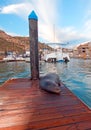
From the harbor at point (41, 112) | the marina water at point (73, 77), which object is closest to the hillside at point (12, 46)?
the marina water at point (73, 77)

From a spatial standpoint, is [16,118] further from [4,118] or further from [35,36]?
[35,36]

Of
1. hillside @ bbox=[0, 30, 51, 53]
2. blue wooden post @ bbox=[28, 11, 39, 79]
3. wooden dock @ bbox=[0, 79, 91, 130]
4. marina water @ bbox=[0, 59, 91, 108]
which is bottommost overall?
marina water @ bbox=[0, 59, 91, 108]

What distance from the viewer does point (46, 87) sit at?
515cm

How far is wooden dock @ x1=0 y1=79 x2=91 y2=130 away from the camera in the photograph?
106 inches

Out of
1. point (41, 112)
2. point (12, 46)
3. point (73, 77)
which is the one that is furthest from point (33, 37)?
point (12, 46)

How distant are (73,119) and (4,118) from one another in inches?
51.0

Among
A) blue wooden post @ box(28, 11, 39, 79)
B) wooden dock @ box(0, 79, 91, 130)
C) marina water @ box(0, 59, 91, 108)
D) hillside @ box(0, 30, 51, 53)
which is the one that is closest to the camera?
wooden dock @ box(0, 79, 91, 130)

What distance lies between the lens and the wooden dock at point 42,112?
2693mm

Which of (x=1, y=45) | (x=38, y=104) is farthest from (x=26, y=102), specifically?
(x=1, y=45)

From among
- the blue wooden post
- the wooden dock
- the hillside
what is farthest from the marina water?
the hillside

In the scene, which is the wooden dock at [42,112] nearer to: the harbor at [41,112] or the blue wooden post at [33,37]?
the harbor at [41,112]

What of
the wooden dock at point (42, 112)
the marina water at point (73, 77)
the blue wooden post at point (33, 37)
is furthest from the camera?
the marina water at point (73, 77)

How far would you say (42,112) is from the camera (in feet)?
10.8

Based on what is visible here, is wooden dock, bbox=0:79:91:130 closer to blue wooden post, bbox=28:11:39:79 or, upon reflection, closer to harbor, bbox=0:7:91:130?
harbor, bbox=0:7:91:130
